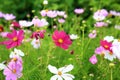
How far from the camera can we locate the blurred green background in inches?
152

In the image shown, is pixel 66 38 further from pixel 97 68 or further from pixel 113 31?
pixel 113 31

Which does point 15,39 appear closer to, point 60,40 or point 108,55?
point 60,40

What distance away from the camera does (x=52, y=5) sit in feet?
13.3

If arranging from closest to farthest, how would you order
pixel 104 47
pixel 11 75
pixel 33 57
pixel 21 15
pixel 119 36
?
1. pixel 11 75
2. pixel 104 47
3. pixel 33 57
4. pixel 119 36
5. pixel 21 15

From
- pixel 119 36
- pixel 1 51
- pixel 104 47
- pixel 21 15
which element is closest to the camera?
pixel 104 47

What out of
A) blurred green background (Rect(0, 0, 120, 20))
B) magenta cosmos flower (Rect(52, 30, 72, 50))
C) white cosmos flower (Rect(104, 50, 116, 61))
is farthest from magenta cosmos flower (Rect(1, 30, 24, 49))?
blurred green background (Rect(0, 0, 120, 20))

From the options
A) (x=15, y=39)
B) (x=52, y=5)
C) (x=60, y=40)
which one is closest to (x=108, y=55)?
(x=60, y=40)

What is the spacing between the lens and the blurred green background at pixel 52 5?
3.86 meters

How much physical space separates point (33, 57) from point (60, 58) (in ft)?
0.59

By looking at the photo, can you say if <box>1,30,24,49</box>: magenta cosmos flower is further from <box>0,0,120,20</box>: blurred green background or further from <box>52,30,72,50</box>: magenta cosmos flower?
<box>0,0,120,20</box>: blurred green background

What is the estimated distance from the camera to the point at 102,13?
263 centimetres

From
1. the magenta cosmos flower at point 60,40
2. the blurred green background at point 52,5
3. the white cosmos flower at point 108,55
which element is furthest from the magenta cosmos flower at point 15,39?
the blurred green background at point 52,5

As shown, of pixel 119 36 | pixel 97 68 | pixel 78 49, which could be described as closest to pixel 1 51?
pixel 78 49

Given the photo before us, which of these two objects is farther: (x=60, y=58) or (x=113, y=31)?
(x=113, y=31)
